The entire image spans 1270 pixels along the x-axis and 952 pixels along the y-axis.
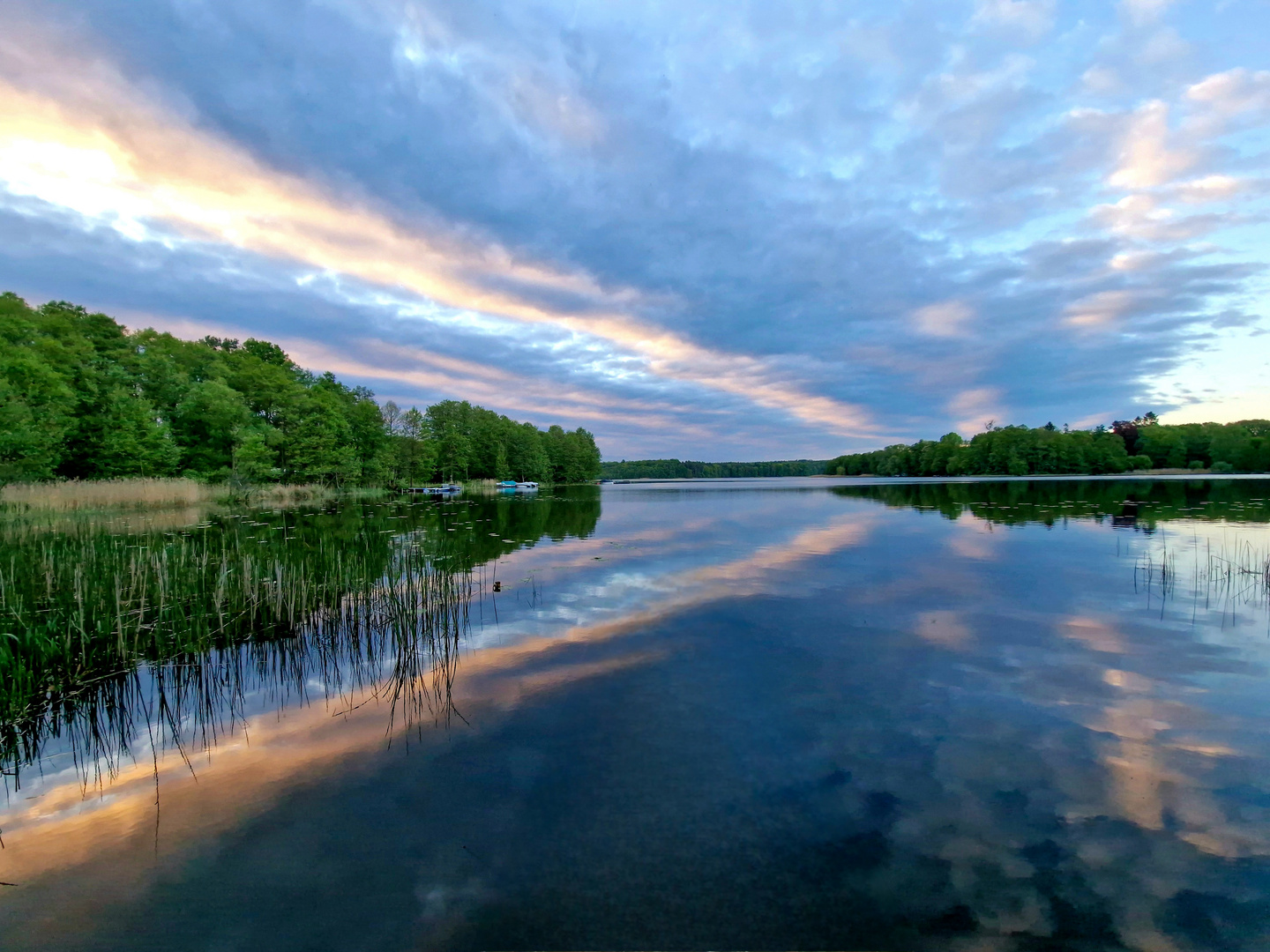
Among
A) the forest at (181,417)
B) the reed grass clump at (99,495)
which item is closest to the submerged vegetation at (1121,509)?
the reed grass clump at (99,495)

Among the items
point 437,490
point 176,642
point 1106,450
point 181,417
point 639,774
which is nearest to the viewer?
point 639,774

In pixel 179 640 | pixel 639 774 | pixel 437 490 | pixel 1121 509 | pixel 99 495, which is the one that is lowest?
pixel 639 774

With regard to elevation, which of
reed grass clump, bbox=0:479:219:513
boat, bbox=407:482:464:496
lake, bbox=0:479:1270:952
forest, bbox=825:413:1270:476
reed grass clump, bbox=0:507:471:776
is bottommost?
lake, bbox=0:479:1270:952

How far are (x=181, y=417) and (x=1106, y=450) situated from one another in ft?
455

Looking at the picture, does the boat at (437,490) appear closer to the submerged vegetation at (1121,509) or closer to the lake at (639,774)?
the submerged vegetation at (1121,509)

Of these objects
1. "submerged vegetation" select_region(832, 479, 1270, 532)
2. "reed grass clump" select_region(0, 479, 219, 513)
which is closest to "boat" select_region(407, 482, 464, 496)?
"reed grass clump" select_region(0, 479, 219, 513)

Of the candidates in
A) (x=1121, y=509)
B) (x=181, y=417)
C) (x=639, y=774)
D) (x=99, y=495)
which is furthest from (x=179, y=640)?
(x=181, y=417)

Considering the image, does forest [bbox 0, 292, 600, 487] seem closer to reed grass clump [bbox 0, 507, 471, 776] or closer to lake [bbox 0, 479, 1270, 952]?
reed grass clump [bbox 0, 507, 471, 776]

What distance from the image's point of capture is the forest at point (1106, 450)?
92.8m

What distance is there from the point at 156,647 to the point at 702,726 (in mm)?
7070

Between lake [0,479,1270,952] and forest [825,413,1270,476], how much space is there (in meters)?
119

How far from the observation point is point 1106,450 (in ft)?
334

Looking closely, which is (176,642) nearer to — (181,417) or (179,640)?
(179,640)

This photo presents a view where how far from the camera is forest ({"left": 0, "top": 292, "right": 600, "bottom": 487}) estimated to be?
28422 millimetres
